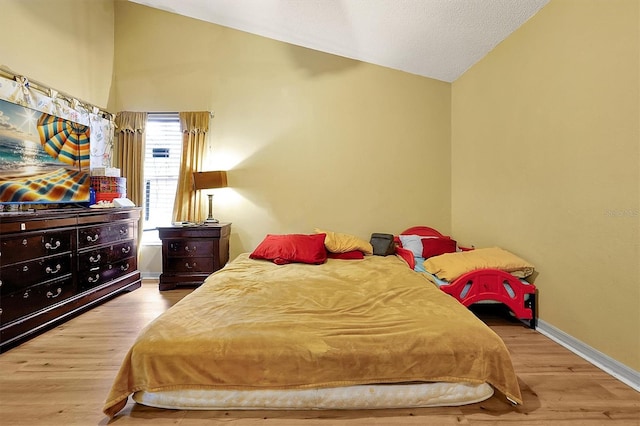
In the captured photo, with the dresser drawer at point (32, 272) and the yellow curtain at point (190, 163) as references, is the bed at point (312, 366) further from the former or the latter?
the yellow curtain at point (190, 163)

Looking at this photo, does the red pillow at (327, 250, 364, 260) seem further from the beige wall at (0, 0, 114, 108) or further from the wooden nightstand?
the beige wall at (0, 0, 114, 108)

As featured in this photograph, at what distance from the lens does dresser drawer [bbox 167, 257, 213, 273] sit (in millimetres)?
3712

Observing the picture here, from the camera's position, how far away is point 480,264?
2.69 meters

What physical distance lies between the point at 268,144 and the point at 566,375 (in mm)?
3683

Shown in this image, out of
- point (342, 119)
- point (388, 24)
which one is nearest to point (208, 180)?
point (342, 119)

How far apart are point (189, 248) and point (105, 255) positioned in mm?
833

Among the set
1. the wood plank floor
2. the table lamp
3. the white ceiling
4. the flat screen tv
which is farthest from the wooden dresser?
the white ceiling

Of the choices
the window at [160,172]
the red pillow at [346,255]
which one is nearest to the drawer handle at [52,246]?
the window at [160,172]

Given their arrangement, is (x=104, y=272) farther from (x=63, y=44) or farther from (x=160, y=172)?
(x=63, y=44)

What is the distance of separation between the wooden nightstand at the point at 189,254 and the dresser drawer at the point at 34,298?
999 millimetres

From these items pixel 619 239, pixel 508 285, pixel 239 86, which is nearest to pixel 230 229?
pixel 239 86

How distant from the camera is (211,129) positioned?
416 cm

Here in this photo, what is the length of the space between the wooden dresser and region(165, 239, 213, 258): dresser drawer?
52cm

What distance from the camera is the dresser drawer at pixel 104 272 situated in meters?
2.99
